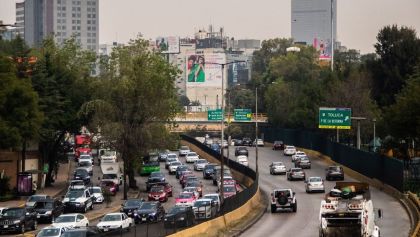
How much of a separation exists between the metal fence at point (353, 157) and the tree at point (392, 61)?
9204mm

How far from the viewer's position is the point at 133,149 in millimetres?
85500

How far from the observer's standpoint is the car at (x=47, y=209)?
201 ft

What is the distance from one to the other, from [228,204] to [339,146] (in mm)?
48571

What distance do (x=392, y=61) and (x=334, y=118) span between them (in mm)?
24530

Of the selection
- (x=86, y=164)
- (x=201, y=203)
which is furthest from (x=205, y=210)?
(x=86, y=164)

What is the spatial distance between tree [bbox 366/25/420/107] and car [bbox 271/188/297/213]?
192 ft

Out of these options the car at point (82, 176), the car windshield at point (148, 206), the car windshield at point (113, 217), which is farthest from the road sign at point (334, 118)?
the car windshield at point (113, 217)

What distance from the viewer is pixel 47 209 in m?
62.1

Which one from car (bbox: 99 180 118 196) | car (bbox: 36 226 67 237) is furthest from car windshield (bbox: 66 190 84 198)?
car (bbox: 36 226 67 237)

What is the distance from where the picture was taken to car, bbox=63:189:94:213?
6875cm

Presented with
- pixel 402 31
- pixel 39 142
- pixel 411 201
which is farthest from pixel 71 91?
pixel 402 31

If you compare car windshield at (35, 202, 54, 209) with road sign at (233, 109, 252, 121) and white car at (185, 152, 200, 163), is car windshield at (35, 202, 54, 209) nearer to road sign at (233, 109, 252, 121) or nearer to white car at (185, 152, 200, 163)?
white car at (185, 152, 200, 163)

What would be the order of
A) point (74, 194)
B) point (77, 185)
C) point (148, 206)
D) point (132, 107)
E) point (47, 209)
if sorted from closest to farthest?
point (148, 206)
point (47, 209)
point (74, 194)
point (77, 185)
point (132, 107)

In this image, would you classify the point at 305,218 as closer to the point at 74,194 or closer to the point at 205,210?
the point at 205,210
